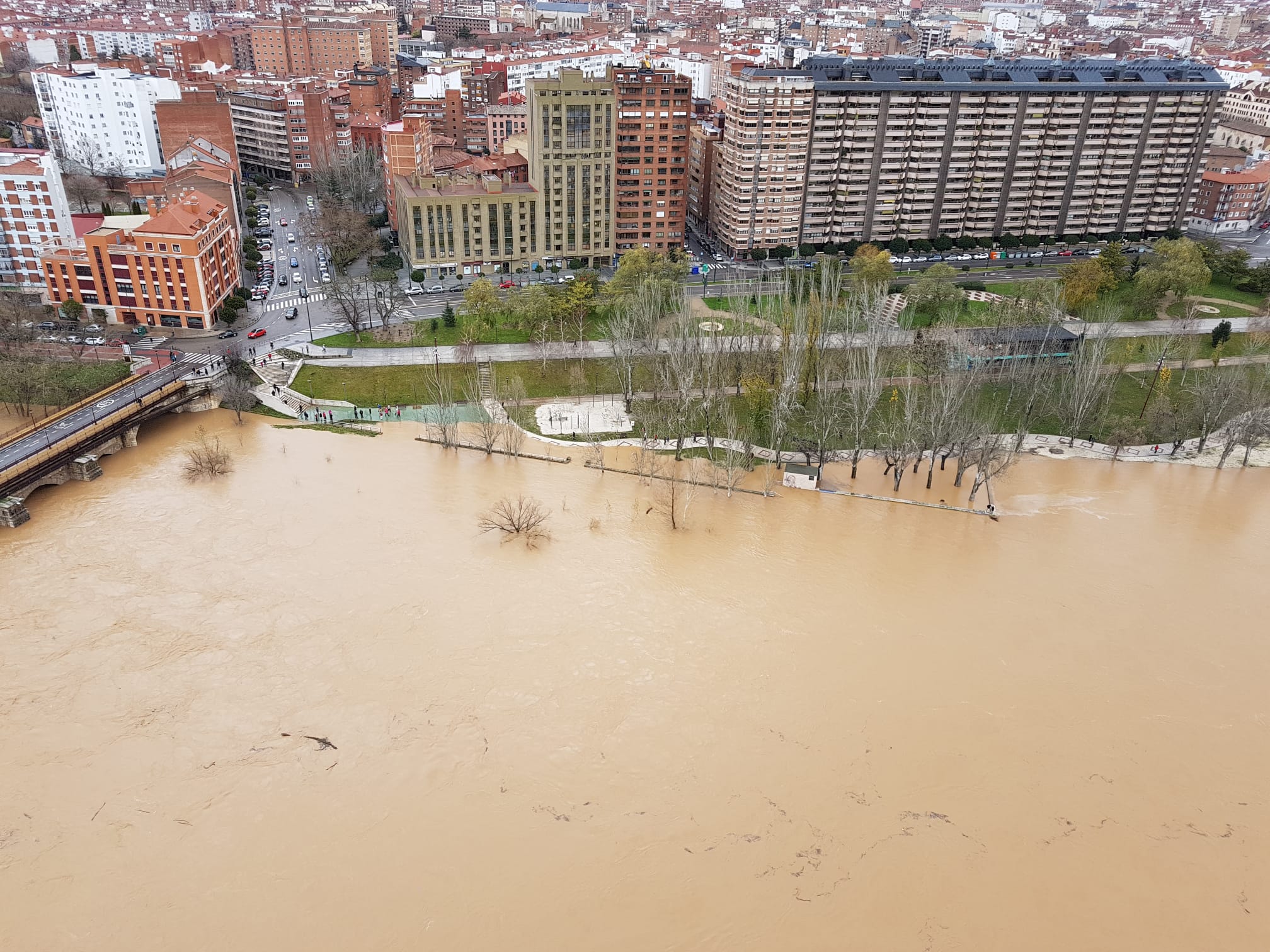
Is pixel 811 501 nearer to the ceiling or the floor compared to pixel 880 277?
nearer to the floor

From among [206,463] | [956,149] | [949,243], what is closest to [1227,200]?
[956,149]

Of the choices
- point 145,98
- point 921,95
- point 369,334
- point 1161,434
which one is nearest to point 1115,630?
point 1161,434

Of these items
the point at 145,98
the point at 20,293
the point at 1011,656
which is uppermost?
the point at 145,98

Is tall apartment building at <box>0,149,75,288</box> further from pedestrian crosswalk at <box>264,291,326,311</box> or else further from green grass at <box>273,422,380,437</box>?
green grass at <box>273,422,380,437</box>

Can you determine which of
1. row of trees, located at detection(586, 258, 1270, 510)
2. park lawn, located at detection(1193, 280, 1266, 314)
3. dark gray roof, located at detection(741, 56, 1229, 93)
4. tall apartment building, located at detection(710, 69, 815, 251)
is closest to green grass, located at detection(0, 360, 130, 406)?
row of trees, located at detection(586, 258, 1270, 510)

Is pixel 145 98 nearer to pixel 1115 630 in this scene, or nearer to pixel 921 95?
pixel 921 95

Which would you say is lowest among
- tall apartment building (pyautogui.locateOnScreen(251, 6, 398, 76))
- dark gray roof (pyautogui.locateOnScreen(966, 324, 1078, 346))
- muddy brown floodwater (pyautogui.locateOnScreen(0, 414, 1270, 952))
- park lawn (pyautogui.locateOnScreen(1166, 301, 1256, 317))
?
muddy brown floodwater (pyautogui.locateOnScreen(0, 414, 1270, 952))

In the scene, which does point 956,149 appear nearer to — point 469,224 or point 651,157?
point 651,157

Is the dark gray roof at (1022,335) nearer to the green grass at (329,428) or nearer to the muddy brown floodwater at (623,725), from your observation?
the muddy brown floodwater at (623,725)
